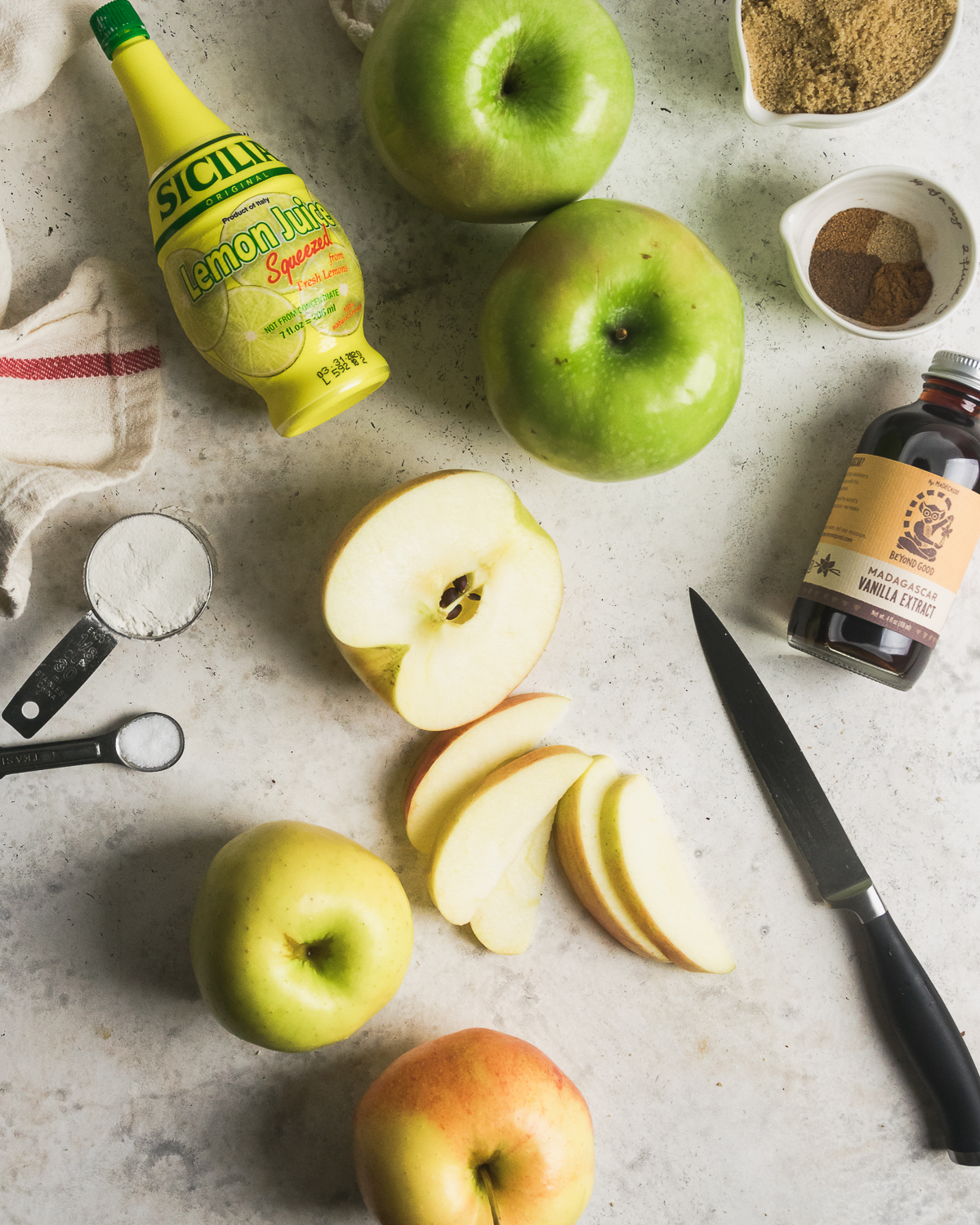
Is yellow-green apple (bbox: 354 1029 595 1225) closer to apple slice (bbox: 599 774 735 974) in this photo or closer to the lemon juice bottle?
apple slice (bbox: 599 774 735 974)

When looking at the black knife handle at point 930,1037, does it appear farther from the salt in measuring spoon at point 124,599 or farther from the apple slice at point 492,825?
the salt in measuring spoon at point 124,599

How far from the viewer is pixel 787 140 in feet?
3.42

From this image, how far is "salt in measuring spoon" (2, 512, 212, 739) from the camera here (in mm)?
956

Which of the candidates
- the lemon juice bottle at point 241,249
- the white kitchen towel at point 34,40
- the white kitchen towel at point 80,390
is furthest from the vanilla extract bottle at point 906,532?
the white kitchen towel at point 34,40

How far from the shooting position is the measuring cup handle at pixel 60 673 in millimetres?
963

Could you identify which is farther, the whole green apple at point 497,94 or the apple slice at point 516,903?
A: the apple slice at point 516,903

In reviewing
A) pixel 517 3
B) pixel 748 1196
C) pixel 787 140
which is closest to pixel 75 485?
pixel 517 3

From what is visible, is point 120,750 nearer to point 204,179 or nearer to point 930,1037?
point 204,179

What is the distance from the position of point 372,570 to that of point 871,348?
0.71 m

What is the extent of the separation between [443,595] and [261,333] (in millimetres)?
341

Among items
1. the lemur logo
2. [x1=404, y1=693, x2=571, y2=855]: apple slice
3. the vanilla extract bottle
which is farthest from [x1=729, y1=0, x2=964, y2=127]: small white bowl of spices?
[x1=404, y1=693, x2=571, y2=855]: apple slice

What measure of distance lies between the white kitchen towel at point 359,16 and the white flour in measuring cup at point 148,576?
23.7 inches

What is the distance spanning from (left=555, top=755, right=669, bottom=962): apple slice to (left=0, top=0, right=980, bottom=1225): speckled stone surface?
4cm

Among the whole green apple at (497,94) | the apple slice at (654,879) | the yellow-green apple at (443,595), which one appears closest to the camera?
the whole green apple at (497,94)
